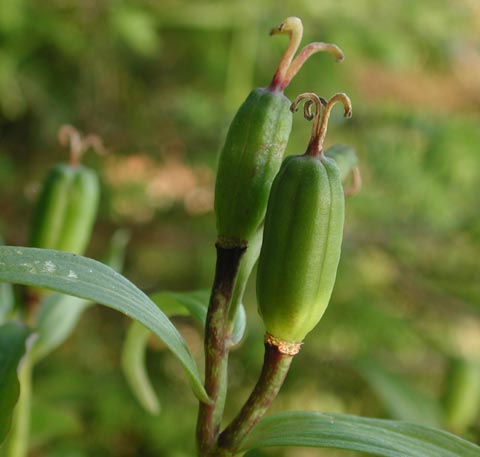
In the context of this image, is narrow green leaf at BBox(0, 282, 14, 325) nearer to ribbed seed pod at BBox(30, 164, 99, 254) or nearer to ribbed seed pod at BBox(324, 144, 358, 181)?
ribbed seed pod at BBox(30, 164, 99, 254)

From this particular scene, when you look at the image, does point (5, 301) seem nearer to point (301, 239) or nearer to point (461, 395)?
point (301, 239)

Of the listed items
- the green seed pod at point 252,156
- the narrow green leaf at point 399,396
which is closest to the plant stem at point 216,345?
the green seed pod at point 252,156

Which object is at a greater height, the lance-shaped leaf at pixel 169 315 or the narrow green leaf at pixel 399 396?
the lance-shaped leaf at pixel 169 315

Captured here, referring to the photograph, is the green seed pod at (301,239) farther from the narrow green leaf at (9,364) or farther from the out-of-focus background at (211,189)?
the out-of-focus background at (211,189)

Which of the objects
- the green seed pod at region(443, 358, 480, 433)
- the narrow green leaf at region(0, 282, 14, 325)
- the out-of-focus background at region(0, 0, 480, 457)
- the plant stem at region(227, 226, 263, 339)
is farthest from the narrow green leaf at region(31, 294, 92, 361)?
the green seed pod at region(443, 358, 480, 433)

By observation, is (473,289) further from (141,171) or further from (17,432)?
(17,432)

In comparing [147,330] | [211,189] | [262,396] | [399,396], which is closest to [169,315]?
[147,330]
